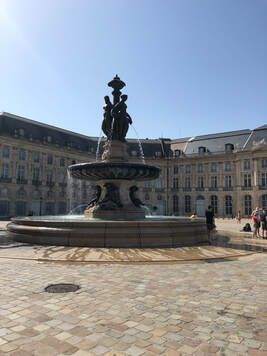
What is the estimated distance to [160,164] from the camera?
253 ft

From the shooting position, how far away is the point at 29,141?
197 feet

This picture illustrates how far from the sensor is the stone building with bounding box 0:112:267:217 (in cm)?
5859

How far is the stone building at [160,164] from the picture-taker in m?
58.6

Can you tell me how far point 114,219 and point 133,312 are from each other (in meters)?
12.5

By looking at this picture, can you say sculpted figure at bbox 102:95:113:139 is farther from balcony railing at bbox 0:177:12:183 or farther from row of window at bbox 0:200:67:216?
balcony railing at bbox 0:177:12:183

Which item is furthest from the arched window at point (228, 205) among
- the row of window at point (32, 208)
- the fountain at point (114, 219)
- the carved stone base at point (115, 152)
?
the carved stone base at point (115, 152)

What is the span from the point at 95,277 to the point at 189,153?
69.0m

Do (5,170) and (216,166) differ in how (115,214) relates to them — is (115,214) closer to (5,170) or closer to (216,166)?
(5,170)

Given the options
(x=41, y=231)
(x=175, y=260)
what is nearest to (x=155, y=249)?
(x=175, y=260)

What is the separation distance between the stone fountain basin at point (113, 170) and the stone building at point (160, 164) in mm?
38007

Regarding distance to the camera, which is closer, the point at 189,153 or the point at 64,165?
the point at 64,165

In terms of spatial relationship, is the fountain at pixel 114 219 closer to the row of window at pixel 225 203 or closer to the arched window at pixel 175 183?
the row of window at pixel 225 203

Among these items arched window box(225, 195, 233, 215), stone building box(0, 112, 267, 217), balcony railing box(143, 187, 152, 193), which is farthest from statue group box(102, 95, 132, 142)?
balcony railing box(143, 187, 152, 193)

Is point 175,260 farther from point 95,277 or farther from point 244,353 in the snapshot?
point 244,353
